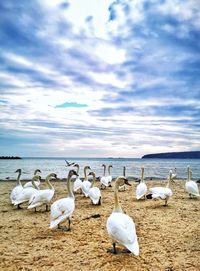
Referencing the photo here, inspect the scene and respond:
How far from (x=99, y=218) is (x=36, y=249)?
3.77m

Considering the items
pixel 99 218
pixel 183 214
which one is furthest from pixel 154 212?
pixel 99 218

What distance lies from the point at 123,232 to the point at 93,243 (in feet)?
5.15

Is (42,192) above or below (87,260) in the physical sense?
above

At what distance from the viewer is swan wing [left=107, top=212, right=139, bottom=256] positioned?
657 centimetres

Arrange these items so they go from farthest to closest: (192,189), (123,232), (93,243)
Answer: (192,189) < (93,243) < (123,232)

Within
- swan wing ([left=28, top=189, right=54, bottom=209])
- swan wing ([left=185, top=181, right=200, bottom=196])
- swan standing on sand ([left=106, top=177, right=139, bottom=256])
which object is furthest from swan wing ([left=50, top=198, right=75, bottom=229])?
swan wing ([left=185, top=181, right=200, bottom=196])

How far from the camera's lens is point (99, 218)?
36.2 feet

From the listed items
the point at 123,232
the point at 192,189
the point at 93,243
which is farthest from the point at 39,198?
the point at 192,189

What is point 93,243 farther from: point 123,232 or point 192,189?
point 192,189

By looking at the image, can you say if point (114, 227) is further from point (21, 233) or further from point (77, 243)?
point (21, 233)

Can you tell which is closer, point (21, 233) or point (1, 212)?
point (21, 233)

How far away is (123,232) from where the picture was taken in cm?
677

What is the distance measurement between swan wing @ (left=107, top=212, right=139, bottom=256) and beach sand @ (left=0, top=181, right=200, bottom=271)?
1.36 ft

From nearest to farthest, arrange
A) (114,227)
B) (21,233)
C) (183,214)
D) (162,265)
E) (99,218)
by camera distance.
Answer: (162,265) < (114,227) < (21,233) < (99,218) < (183,214)
